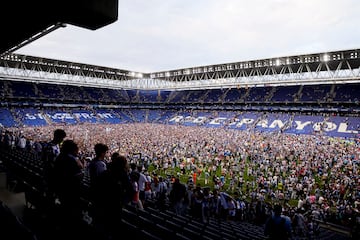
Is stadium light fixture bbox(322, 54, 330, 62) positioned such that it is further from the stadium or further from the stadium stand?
the stadium stand

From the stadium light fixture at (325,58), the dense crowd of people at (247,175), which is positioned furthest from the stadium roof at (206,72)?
the dense crowd of people at (247,175)

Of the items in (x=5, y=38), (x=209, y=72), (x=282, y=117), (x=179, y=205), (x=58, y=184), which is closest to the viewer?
(x=58, y=184)

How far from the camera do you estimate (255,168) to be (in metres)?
20.1

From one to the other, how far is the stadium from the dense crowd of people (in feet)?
0.34

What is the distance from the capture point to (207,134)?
1422 inches

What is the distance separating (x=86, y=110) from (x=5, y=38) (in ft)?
177

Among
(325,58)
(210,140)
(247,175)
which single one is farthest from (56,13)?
(325,58)

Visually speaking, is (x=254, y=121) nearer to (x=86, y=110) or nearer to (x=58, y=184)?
(x=86, y=110)

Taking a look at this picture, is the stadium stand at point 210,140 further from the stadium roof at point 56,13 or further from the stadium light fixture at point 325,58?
the stadium light fixture at point 325,58

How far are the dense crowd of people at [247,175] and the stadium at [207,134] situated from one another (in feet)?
0.34

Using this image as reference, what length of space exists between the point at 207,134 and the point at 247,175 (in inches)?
675

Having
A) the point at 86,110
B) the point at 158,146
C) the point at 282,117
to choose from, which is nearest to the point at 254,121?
the point at 282,117

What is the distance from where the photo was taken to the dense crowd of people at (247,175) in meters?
8.01

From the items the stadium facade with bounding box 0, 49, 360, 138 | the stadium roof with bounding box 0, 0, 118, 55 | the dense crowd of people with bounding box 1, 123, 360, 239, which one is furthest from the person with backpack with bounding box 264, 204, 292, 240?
the stadium facade with bounding box 0, 49, 360, 138
